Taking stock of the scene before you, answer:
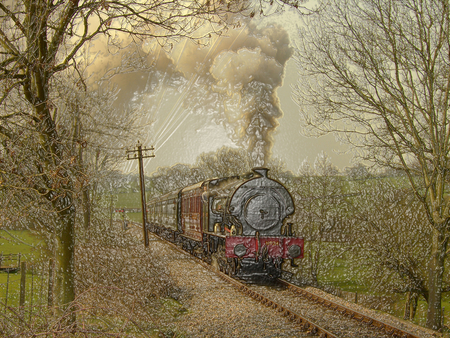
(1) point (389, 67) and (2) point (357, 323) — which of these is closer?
(2) point (357, 323)

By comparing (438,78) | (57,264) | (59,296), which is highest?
(438,78)

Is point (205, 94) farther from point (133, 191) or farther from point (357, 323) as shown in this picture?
point (357, 323)

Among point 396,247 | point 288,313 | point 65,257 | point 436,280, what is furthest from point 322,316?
point 396,247

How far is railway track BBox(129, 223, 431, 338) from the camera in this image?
6793 mm

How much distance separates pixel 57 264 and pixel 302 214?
53.7ft

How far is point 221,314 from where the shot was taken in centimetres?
789

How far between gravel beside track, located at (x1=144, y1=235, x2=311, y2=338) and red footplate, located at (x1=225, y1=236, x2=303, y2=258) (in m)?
1.05

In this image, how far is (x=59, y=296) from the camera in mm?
6602

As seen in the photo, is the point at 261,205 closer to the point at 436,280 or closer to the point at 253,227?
the point at 253,227

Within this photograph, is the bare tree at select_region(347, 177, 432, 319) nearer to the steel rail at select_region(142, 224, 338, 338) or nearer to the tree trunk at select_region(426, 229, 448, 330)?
the tree trunk at select_region(426, 229, 448, 330)

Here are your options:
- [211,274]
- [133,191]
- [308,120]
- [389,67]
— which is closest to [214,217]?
[211,274]

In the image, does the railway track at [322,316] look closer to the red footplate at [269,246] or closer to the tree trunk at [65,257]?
the red footplate at [269,246]

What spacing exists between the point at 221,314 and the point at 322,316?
2.00 m

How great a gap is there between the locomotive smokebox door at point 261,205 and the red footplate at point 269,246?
10.5 inches
